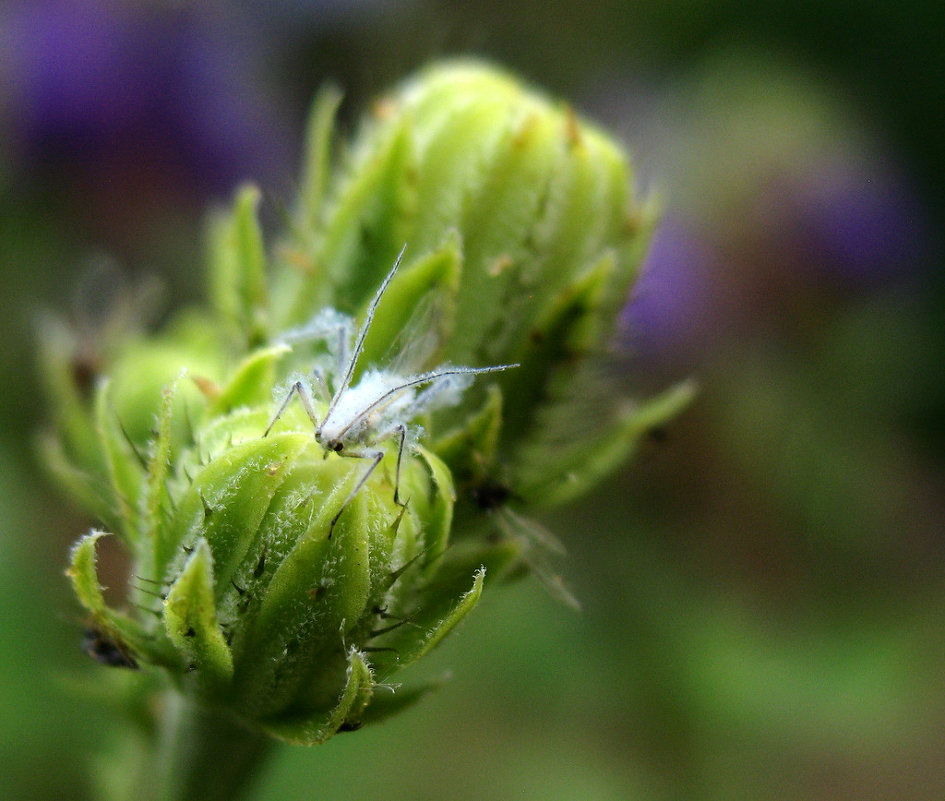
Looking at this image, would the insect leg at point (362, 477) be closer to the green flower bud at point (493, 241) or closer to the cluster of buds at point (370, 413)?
the cluster of buds at point (370, 413)

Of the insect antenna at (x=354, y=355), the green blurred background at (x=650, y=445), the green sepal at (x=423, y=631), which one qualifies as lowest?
the green blurred background at (x=650, y=445)

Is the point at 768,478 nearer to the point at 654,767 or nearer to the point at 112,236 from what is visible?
the point at 654,767

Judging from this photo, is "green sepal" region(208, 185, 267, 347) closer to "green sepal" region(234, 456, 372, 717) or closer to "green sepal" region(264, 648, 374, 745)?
"green sepal" region(234, 456, 372, 717)

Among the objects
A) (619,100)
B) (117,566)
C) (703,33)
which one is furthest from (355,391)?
(703,33)

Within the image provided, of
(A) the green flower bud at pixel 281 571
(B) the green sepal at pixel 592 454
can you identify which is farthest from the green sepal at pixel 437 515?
(B) the green sepal at pixel 592 454

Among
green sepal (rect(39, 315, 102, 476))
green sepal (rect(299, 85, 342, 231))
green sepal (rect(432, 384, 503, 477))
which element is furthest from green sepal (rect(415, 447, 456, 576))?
green sepal (rect(39, 315, 102, 476))
